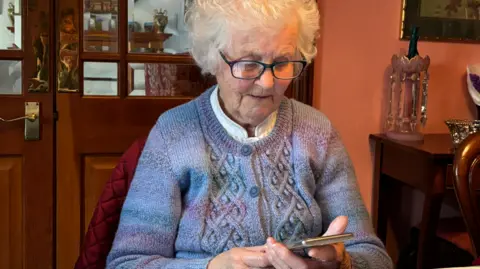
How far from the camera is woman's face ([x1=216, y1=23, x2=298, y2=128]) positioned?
1144 mm

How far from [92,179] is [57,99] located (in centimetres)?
33

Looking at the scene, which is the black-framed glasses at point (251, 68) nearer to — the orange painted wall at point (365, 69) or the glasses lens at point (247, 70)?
the glasses lens at point (247, 70)

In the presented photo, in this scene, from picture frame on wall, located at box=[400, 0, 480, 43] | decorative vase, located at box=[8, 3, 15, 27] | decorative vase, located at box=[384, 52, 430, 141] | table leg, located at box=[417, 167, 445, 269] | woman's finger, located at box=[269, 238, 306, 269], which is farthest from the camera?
picture frame on wall, located at box=[400, 0, 480, 43]

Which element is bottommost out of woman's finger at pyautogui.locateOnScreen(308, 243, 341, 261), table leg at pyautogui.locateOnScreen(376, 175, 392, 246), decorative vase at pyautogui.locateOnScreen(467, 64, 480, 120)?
table leg at pyautogui.locateOnScreen(376, 175, 392, 246)

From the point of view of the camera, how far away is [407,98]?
2.23m

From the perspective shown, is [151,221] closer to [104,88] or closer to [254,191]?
[254,191]

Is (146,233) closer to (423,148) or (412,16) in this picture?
(423,148)

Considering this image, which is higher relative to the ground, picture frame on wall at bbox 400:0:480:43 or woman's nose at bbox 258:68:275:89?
picture frame on wall at bbox 400:0:480:43

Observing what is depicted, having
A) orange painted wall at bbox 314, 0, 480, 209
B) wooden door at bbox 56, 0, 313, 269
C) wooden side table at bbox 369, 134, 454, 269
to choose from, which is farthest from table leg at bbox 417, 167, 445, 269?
wooden door at bbox 56, 0, 313, 269

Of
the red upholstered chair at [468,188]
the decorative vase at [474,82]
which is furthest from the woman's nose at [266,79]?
the decorative vase at [474,82]

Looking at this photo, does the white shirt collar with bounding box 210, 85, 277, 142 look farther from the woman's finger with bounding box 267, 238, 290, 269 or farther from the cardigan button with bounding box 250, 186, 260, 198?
the woman's finger with bounding box 267, 238, 290, 269

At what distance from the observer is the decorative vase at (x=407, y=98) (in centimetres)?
216

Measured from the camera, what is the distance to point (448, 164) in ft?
6.26

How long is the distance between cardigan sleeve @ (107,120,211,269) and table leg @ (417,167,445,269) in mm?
1079
